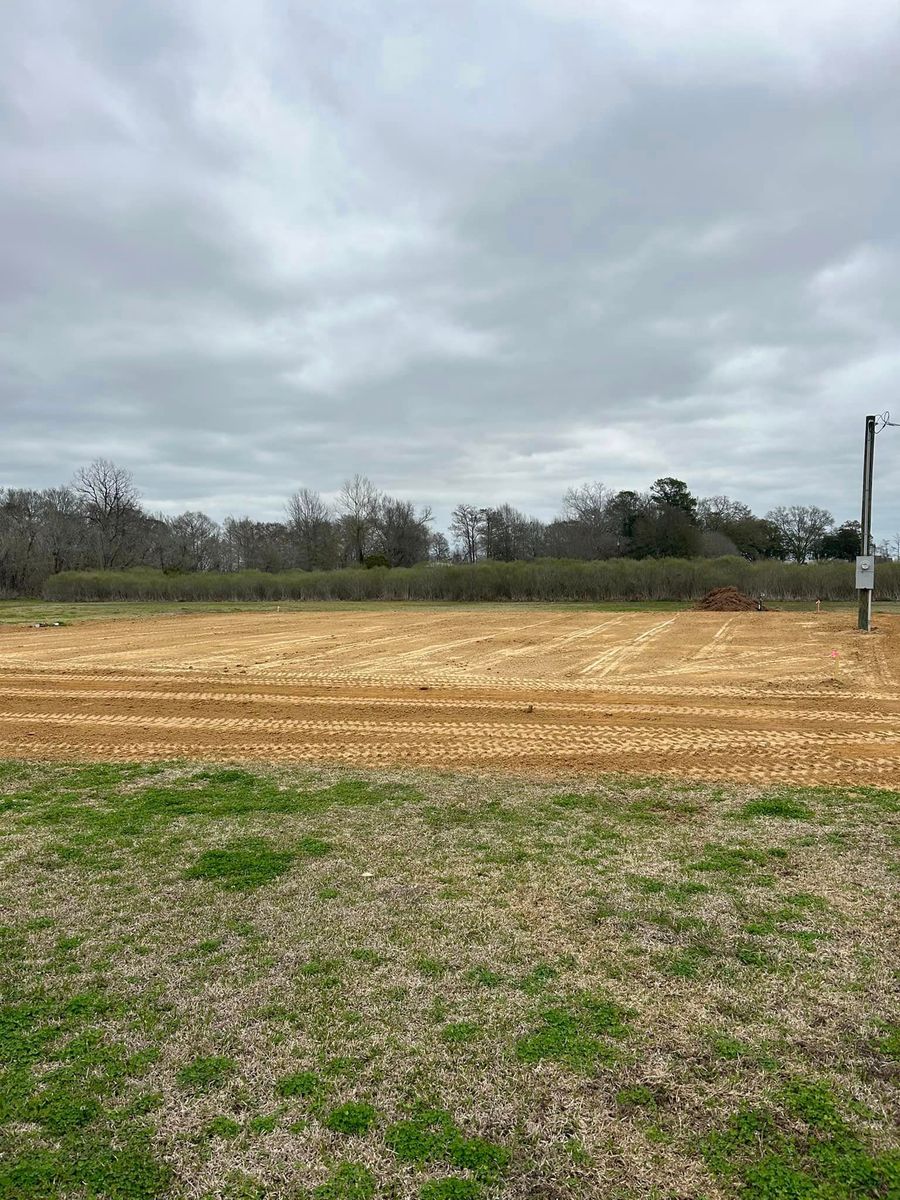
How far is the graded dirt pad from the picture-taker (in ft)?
28.6

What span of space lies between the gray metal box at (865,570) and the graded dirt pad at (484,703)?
1.70m

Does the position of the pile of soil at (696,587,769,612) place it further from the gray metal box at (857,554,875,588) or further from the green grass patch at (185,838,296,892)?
the green grass patch at (185,838,296,892)

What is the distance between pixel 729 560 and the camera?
50938 mm

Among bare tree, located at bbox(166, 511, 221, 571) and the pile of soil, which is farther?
bare tree, located at bbox(166, 511, 221, 571)

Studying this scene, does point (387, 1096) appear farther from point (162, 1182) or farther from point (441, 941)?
point (441, 941)

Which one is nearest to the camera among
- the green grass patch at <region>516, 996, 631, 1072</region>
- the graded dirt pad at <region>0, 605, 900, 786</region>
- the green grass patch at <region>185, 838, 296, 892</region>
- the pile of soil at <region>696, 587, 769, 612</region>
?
the green grass patch at <region>516, 996, 631, 1072</region>

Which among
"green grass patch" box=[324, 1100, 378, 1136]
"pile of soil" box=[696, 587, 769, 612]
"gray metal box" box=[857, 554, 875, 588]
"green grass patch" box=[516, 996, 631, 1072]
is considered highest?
"gray metal box" box=[857, 554, 875, 588]

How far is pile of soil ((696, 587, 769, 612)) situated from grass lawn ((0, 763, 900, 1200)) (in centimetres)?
3592

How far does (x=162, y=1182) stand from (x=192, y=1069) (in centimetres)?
56

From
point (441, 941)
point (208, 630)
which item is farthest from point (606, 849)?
point (208, 630)

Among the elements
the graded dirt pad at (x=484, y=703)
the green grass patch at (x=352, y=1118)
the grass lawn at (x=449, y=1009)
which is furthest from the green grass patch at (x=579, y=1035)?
the graded dirt pad at (x=484, y=703)

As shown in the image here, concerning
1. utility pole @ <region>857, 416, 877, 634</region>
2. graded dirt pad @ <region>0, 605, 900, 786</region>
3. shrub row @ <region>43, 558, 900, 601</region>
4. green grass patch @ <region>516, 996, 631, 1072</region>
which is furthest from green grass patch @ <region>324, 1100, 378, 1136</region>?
shrub row @ <region>43, 558, 900, 601</region>

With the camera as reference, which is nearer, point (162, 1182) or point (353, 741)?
point (162, 1182)

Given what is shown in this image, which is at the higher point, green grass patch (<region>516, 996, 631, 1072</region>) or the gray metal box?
the gray metal box
